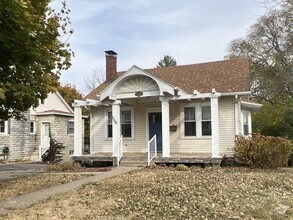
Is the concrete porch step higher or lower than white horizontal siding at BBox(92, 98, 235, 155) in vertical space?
lower

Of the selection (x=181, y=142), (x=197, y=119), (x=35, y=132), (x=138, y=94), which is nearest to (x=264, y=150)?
(x=197, y=119)

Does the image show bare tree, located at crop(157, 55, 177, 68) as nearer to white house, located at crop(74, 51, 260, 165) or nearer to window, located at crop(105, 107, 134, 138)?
white house, located at crop(74, 51, 260, 165)

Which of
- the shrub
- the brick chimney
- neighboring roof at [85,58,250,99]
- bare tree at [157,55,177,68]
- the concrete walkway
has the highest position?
bare tree at [157,55,177,68]

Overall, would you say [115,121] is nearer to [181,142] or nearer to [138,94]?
[138,94]

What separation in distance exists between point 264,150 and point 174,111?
5515 millimetres

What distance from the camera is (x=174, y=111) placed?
706 inches

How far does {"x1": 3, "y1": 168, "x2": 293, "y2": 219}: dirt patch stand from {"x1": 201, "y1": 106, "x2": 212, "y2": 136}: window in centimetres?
682

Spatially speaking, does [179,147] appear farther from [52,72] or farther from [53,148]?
[53,148]

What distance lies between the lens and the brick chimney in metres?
21.7

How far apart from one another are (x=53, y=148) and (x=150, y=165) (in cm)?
1148

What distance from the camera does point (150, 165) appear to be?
596 inches

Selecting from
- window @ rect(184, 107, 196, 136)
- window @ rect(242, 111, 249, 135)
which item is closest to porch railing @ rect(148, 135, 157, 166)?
window @ rect(184, 107, 196, 136)

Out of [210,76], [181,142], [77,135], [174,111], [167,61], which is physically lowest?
[181,142]

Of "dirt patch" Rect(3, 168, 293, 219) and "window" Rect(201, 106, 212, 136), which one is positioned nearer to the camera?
"dirt patch" Rect(3, 168, 293, 219)
